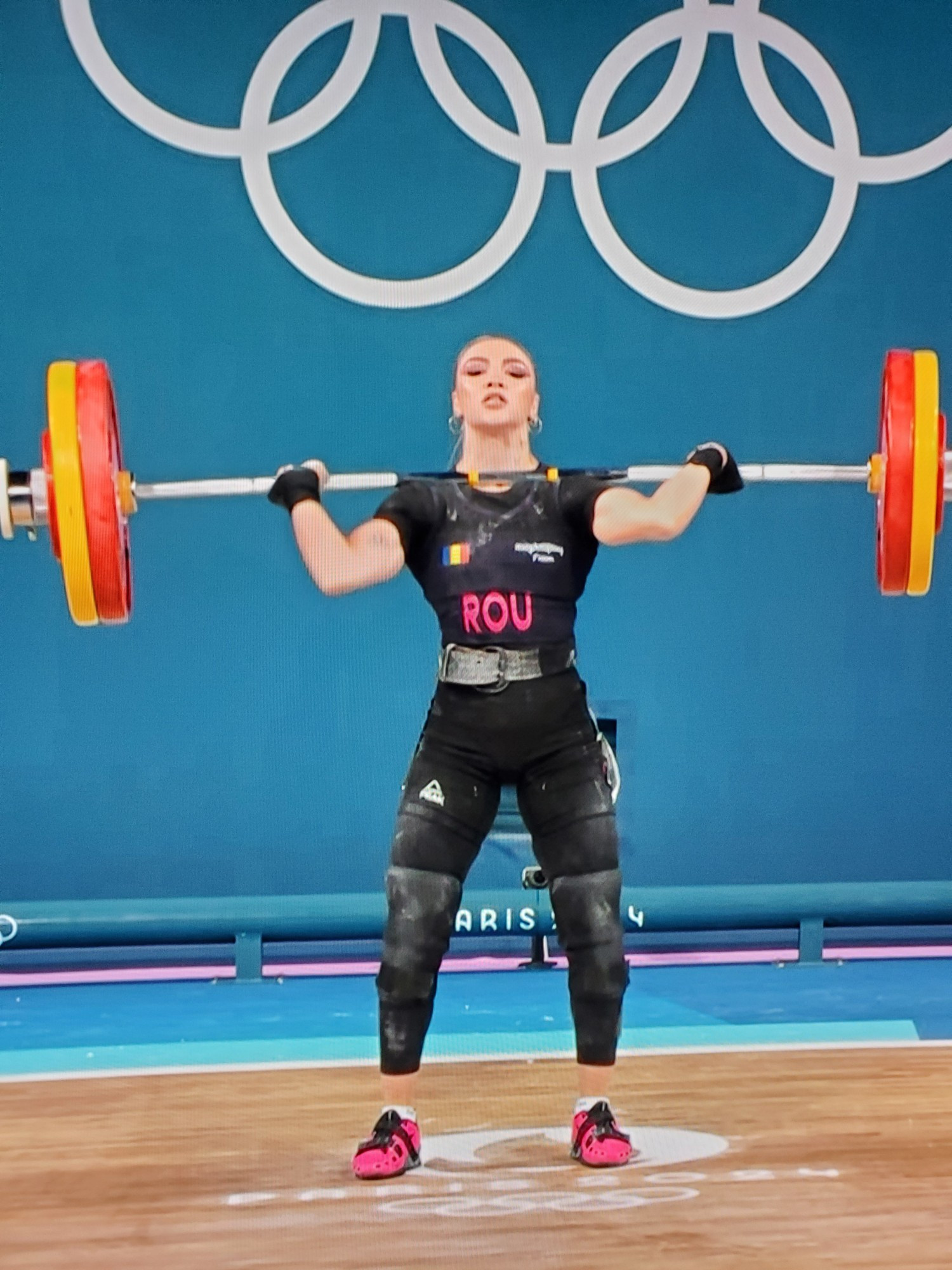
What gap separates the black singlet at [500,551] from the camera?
2680 mm

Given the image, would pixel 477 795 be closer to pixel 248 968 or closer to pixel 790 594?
pixel 248 968

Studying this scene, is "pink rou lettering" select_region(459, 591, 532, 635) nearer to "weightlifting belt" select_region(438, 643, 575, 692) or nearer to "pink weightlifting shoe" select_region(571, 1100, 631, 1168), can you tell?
"weightlifting belt" select_region(438, 643, 575, 692)

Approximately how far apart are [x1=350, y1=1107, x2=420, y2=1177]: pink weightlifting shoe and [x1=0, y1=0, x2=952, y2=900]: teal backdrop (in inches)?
90.4

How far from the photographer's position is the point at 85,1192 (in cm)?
246

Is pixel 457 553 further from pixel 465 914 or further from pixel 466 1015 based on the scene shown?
pixel 465 914

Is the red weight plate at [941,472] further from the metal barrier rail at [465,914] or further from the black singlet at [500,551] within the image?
the metal barrier rail at [465,914]

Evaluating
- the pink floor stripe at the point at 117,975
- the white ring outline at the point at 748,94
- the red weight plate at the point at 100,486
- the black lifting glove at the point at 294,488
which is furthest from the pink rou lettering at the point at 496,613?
the white ring outline at the point at 748,94

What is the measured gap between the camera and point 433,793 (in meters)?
2.63

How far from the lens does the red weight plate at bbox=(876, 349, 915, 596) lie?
271cm

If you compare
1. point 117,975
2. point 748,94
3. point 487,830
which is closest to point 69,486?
point 487,830

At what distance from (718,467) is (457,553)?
19.7 inches

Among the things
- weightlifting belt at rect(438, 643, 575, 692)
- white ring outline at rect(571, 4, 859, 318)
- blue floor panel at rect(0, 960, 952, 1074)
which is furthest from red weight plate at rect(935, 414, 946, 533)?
white ring outline at rect(571, 4, 859, 318)

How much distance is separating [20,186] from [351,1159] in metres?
3.29

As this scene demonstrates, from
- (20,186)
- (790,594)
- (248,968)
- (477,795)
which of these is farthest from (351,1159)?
(20,186)
